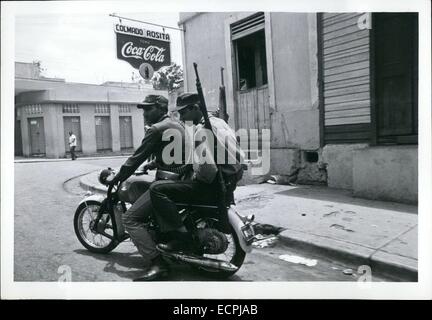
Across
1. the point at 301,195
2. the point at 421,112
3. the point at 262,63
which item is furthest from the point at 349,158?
the point at 262,63

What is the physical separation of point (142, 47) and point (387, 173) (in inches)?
183

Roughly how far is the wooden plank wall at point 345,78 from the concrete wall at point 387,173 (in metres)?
0.65

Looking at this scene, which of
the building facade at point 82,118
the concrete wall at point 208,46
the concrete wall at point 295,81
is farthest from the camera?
the building facade at point 82,118

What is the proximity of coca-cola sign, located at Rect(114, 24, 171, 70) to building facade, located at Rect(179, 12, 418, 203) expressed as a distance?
6.03 feet

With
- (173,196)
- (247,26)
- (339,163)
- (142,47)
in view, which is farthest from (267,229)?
(247,26)

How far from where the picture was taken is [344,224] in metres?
4.09

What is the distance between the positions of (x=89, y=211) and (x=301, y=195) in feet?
11.3

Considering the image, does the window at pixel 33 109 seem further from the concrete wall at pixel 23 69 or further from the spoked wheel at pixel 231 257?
the spoked wheel at pixel 231 257

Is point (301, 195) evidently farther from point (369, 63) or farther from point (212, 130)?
point (212, 130)

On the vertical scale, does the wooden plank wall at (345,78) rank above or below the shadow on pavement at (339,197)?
above

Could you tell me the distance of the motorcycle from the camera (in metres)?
2.98

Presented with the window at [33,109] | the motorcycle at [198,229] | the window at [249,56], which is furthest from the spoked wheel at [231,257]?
the window at [33,109]

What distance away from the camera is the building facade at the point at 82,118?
17.2 metres

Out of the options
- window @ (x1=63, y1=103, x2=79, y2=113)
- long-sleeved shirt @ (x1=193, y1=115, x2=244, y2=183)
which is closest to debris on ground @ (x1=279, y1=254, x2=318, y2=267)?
long-sleeved shirt @ (x1=193, y1=115, x2=244, y2=183)
